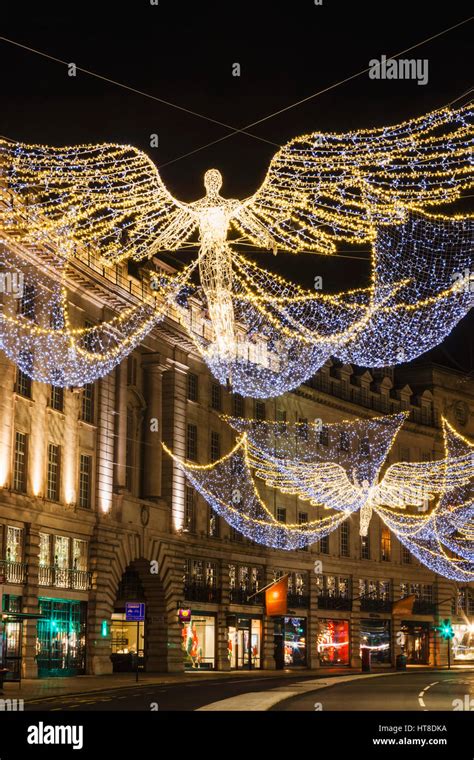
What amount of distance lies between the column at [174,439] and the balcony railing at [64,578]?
8.26 meters

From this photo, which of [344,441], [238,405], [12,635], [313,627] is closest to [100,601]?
[12,635]

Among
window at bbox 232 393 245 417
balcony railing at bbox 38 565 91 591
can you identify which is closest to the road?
balcony railing at bbox 38 565 91 591

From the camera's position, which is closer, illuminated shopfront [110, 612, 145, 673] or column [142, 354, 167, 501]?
illuminated shopfront [110, 612, 145, 673]

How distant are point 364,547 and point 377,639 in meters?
5.94

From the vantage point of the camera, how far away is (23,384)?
45312 mm

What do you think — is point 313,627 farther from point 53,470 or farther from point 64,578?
point 53,470

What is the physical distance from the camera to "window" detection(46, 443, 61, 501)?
47125 mm

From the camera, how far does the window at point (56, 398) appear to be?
→ 1869 inches

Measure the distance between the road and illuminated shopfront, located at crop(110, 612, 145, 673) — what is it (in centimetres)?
1368

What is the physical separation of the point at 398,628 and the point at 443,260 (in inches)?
2354

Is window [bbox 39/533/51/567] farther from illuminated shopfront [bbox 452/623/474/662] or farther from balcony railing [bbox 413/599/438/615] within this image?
illuminated shopfront [bbox 452/623/474/662]
